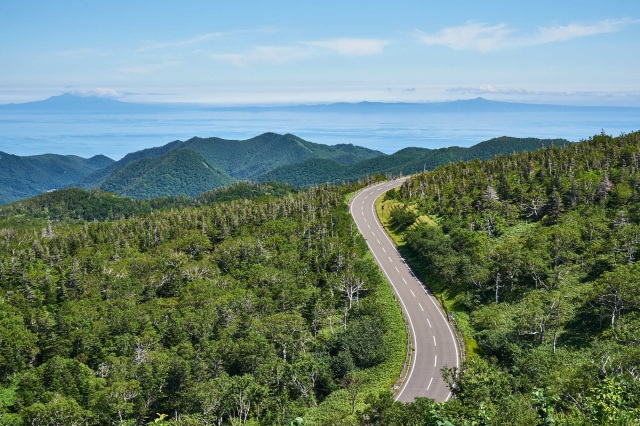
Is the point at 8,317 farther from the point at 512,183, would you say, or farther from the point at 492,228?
the point at 512,183

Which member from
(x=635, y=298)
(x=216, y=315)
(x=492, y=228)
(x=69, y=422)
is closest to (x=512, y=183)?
(x=492, y=228)

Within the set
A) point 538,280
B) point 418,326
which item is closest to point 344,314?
point 418,326

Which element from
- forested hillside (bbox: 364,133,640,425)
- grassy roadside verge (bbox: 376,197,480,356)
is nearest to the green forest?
forested hillside (bbox: 364,133,640,425)

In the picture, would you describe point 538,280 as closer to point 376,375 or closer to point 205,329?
point 376,375

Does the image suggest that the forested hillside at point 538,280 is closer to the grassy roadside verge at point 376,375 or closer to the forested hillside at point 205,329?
the grassy roadside verge at point 376,375

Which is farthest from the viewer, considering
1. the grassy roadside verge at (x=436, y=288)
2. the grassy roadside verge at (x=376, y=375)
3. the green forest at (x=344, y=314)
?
the grassy roadside verge at (x=436, y=288)

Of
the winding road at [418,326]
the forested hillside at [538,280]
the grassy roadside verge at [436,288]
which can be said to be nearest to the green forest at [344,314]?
the forested hillside at [538,280]

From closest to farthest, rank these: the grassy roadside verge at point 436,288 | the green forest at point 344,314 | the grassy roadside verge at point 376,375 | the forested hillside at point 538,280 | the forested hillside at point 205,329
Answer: the forested hillside at point 538,280, the grassy roadside verge at point 376,375, the green forest at point 344,314, the forested hillside at point 205,329, the grassy roadside verge at point 436,288
